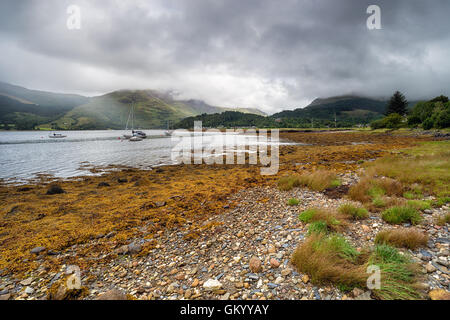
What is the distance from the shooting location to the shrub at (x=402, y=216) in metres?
6.41

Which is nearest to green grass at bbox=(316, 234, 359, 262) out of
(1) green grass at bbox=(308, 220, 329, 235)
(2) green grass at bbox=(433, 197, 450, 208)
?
(1) green grass at bbox=(308, 220, 329, 235)

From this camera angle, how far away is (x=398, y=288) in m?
3.64

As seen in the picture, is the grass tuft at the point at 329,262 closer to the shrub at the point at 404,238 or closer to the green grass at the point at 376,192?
the shrub at the point at 404,238

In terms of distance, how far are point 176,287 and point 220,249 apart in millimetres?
1825

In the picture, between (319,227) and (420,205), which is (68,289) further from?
(420,205)

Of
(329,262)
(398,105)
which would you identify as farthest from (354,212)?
(398,105)

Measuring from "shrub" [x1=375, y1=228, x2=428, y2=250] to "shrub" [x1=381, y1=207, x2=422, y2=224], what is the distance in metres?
1.26

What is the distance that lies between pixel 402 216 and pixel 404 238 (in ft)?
6.49

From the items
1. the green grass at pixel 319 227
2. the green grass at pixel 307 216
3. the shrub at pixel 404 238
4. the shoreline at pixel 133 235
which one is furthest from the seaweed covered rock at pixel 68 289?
the shrub at pixel 404 238

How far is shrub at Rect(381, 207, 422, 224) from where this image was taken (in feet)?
21.0

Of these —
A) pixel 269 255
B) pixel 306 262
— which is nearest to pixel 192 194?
pixel 269 255

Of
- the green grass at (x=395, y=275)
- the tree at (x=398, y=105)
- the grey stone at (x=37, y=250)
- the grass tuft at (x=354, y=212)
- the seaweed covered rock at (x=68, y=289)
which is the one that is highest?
the tree at (x=398, y=105)

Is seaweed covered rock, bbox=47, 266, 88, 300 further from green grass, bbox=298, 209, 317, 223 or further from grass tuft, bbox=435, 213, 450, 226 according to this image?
grass tuft, bbox=435, 213, 450, 226

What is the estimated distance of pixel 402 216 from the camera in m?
6.54
